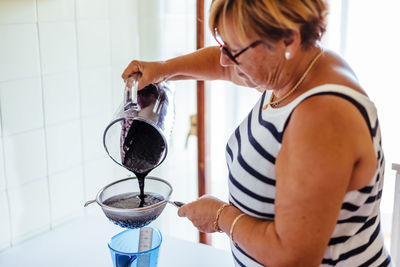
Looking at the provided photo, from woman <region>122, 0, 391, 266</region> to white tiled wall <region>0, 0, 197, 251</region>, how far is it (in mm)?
640

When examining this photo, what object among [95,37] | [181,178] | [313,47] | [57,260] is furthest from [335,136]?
[181,178]

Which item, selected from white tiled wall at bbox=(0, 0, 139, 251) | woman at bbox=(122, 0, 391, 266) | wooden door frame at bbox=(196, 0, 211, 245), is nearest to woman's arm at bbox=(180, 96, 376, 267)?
woman at bbox=(122, 0, 391, 266)

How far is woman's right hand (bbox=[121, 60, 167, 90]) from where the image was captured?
1192 millimetres

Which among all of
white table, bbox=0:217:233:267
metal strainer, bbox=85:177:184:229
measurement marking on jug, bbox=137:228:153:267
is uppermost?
metal strainer, bbox=85:177:184:229

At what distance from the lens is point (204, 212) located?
99cm

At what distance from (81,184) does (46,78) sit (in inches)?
15.2

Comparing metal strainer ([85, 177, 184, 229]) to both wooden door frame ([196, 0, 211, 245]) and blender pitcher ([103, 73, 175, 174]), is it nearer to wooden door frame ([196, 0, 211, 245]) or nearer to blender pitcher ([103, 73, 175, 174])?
blender pitcher ([103, 73, 175, 174])

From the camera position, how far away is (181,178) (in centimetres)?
206

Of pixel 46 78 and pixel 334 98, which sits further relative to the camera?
pixel 46 78

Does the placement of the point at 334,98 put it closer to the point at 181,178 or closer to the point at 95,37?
the point at 95,37

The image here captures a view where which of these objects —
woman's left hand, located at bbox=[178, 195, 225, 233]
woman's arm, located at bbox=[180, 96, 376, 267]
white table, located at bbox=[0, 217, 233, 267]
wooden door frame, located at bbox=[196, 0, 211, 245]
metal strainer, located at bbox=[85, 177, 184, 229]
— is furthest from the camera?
wooden door frame, located at bbox=[196, 0, 211, 245]

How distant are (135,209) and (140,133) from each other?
174 millimetres

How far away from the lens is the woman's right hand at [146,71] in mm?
1192

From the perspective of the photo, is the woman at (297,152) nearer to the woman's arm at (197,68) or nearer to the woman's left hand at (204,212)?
the woman's left hand at (204,212)
